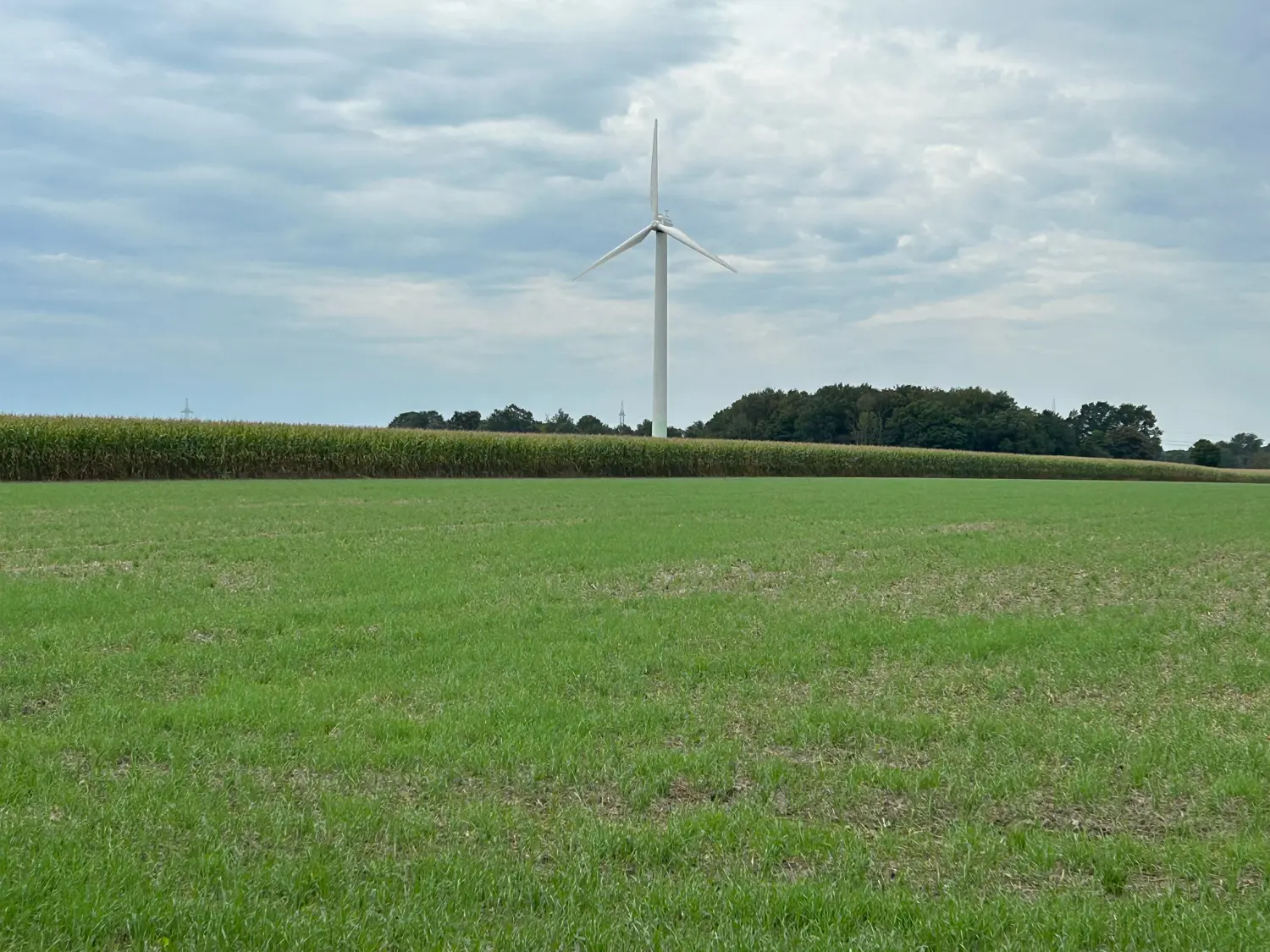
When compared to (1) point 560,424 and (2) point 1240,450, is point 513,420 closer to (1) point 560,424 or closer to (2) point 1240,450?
(1) point 560,424

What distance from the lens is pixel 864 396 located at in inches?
4786

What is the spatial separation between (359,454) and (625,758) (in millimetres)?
43362

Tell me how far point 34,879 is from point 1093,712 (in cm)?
656

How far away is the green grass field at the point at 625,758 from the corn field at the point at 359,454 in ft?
94.3

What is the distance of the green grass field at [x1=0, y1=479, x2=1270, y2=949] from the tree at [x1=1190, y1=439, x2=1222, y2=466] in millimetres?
145312

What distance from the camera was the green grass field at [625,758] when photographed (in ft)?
13.2

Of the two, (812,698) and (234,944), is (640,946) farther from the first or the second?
(812,698)

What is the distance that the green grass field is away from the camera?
4012 mm

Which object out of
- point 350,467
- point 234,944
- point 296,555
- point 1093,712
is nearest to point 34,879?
point 234,944

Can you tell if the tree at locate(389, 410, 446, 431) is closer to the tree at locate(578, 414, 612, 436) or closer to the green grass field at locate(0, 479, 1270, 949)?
the tree at locate(578, 414, 612, 436)

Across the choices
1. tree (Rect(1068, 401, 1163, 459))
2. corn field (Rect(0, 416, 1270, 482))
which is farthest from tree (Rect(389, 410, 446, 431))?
tree (Rect(1068, 401, 1163, 459))

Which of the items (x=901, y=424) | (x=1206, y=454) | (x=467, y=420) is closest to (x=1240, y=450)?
(x=1206, y=454)

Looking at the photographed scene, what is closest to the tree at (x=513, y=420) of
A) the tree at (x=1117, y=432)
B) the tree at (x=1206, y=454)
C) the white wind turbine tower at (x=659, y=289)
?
the white wind turbine tower at (x=659, y=289)

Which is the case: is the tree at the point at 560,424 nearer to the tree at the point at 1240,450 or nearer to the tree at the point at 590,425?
the tree at the point at 590,425
